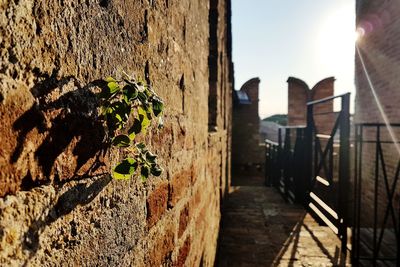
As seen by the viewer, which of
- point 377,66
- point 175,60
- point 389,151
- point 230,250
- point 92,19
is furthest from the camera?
point 377,66

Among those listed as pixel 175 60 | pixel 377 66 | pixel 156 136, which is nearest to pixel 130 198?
pixel 156 136

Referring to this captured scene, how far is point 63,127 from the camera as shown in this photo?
0.55 meters

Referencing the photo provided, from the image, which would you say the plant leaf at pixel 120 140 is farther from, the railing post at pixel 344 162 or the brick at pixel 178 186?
the railing post at pixel 344 162

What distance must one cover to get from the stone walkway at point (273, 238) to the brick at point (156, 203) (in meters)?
2.48

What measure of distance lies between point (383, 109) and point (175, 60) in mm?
5672

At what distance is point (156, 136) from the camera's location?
1.05m

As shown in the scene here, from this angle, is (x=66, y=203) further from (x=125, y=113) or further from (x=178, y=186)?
(x=178, y=186)

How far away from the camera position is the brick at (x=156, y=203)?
3.27 ft

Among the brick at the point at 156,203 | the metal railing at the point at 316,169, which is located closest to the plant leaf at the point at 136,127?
the brick at the point at 156,203

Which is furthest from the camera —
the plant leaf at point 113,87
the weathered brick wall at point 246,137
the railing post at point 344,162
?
the weathered brick wall at point 246,137

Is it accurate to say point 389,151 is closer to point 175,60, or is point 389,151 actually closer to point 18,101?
point 175,60

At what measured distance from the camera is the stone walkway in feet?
11.2

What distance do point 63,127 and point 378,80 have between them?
261 inches

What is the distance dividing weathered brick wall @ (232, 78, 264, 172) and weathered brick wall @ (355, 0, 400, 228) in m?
4.94
